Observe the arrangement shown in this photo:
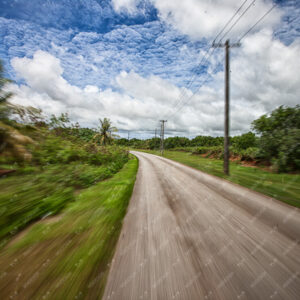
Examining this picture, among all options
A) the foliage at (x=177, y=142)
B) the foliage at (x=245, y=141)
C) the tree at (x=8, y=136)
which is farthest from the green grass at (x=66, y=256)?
the foliage at (x=177, y=142)

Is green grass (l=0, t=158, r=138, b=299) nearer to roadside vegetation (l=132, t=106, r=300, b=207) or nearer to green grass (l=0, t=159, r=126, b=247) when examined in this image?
green grass (l=0, t=159, r=126, b=247)

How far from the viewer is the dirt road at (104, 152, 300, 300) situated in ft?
4.82

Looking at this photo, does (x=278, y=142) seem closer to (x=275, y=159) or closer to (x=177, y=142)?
(x=275, y=159)

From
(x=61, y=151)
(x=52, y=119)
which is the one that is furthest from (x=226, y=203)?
(x=52, y=119)

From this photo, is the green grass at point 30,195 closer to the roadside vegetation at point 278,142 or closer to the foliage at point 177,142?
the roadside vegetation at point 278,142

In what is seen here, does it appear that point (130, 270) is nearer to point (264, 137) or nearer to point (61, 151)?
point (61, 151)

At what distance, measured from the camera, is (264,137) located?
11.0 meters

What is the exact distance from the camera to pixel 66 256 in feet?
6.03

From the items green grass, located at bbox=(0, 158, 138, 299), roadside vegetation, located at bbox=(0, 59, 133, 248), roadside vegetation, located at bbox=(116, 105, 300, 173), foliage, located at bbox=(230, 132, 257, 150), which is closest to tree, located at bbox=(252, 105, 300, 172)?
roadside vegetation, located at bbox=(116, 105, 300, 173)

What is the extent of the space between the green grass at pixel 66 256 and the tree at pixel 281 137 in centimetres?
1105

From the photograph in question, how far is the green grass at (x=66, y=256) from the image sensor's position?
139 centimetres

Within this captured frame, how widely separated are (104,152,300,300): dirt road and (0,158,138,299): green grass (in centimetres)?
22

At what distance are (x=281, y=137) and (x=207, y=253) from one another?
1176cm

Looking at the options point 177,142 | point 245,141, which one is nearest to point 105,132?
point 245,141
